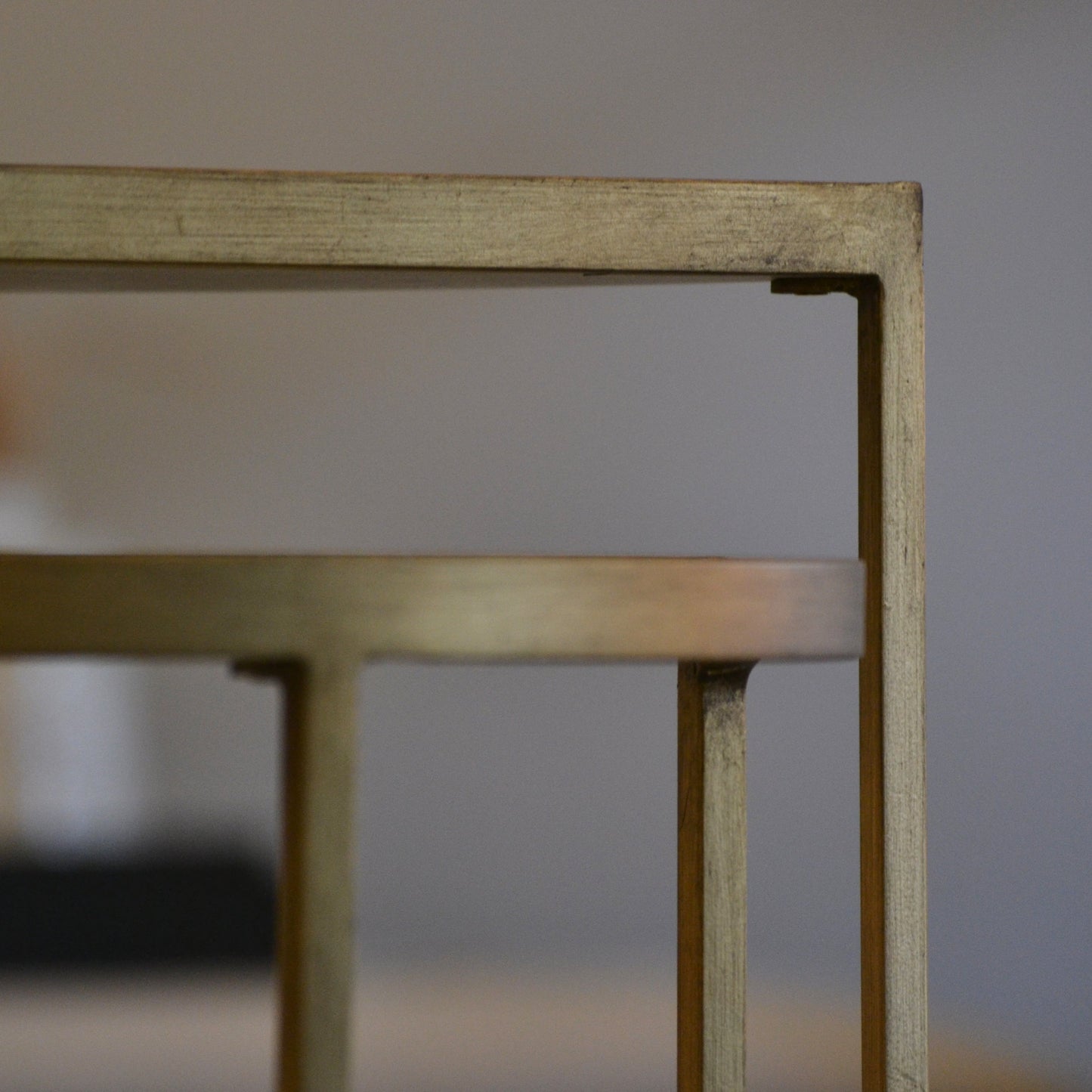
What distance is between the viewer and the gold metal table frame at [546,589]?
253 mm

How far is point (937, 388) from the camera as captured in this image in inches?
63.4

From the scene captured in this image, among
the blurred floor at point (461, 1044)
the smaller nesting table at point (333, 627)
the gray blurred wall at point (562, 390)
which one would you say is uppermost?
the gray blurred wall at point (562, 390)

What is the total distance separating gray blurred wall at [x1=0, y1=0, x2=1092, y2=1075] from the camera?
162 cm

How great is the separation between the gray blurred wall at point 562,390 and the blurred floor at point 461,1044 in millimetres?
340

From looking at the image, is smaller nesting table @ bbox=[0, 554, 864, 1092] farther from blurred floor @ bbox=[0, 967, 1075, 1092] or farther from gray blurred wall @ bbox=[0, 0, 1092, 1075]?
gray blurred wall @ bbox=[0, 0, 1092, 1075]

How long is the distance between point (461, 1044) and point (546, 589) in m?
1.01

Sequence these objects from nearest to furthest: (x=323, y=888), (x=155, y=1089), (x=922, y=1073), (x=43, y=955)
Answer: (x=323, y=888) → (x=922, y=1073) → (x=155, y=1089) → (x=43, y=955)

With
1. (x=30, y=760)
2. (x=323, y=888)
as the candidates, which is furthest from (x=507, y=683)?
(x=323, y=888)

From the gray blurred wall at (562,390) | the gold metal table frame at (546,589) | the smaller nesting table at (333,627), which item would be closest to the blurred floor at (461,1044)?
the gray blurred wall at (562,390)

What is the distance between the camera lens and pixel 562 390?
1679 millimetres

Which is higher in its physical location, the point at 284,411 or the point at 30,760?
the point at 284,411

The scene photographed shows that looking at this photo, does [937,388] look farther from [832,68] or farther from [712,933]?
[712,933]

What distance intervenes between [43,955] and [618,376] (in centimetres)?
85

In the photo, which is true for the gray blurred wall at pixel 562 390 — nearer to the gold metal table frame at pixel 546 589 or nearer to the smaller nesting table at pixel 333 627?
the gold metal table frame at pixel 546 589
